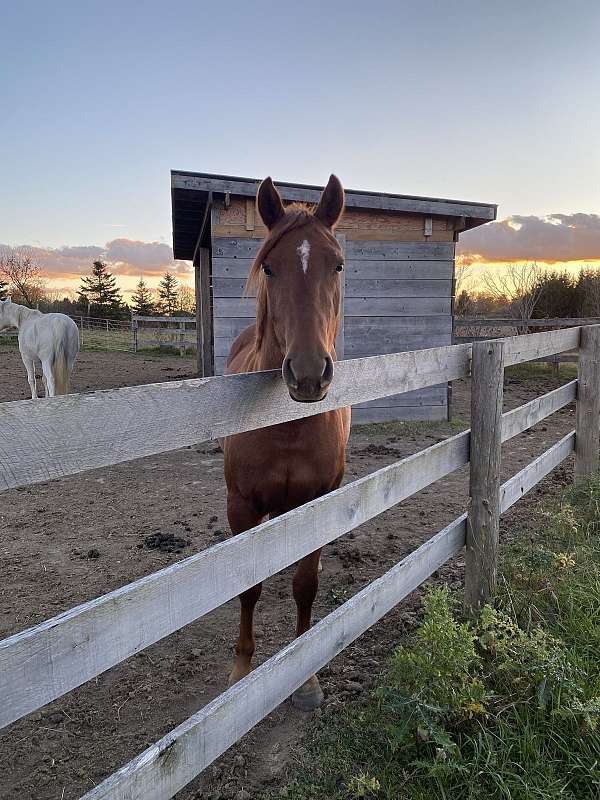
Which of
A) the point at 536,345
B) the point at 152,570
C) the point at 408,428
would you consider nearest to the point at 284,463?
the point at 152,570

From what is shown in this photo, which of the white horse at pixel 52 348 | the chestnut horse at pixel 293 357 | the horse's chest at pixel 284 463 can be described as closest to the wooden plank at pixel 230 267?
the white horse at pixel 52 348

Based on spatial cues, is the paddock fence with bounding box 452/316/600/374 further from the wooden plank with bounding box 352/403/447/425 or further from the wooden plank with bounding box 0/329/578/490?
the wooden plank with bounding box 0/329/578/490

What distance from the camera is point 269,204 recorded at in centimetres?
205

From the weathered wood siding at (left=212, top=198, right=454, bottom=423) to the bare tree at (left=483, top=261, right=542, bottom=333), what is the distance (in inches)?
576

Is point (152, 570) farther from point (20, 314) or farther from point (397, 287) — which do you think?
point (20, 314)

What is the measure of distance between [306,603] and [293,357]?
5.09 ft

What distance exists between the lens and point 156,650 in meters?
2.55

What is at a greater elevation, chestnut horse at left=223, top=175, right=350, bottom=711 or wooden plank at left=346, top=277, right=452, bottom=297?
wooden plank at left=346, top=277, right=452, bottom=297

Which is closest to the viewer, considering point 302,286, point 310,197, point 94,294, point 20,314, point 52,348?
point 302,286

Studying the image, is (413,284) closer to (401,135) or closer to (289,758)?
(401,135)

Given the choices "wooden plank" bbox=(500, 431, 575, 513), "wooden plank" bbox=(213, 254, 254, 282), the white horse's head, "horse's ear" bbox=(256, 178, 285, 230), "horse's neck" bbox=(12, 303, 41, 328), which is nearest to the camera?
"horse's ear" bbox=(256, 178, 285, 230)

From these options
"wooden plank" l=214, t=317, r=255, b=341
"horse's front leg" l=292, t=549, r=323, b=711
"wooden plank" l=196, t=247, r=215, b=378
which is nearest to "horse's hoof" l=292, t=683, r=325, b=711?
"horse's front leg" l=292, t=549, r=323, b=711

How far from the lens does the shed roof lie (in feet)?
22.0

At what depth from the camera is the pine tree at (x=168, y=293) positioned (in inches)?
2066
